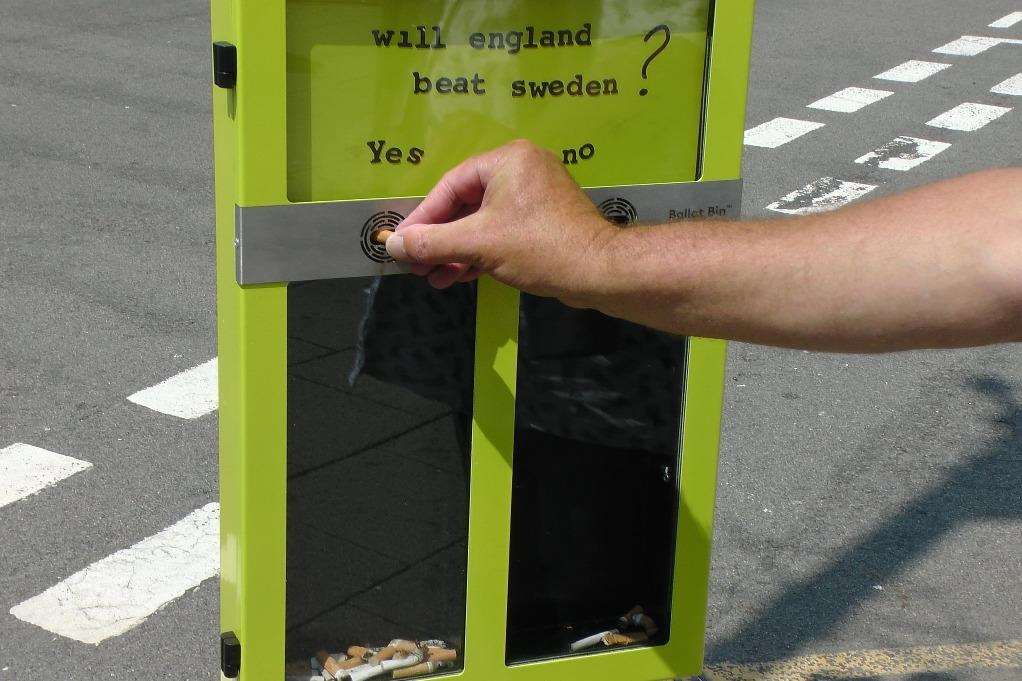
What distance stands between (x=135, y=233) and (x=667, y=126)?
4625 millimetres

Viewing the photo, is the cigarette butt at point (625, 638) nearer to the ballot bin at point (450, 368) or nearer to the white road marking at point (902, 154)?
the ballot bin at point (450, 368)

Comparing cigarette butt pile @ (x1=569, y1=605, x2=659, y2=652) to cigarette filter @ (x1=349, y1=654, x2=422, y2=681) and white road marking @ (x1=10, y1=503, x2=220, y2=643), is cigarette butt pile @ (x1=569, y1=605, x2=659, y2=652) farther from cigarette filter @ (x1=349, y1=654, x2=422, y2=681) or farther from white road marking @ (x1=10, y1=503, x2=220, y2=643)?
white road marking @ (x1=10, y1=503, x2=220, y2=643)

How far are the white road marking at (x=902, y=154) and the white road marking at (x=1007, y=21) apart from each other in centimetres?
491

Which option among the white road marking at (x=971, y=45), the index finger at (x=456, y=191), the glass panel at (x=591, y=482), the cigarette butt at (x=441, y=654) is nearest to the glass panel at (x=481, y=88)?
the index finger at (x=456, y=191)

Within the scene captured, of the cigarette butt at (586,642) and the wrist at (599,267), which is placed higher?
the wrist at (599,267)

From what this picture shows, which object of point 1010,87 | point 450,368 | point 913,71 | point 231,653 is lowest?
point 231,653

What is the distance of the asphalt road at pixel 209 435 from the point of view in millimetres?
3764

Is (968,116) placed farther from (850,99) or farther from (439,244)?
(439,244)

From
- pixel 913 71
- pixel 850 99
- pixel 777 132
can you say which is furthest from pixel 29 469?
pixel 913 71

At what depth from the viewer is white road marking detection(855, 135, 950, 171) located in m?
8.31

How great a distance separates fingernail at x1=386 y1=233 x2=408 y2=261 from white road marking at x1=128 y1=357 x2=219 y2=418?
9.49 ft

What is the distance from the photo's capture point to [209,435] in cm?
461

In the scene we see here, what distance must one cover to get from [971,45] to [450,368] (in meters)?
11.0

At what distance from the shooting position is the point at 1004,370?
555 centimetres
